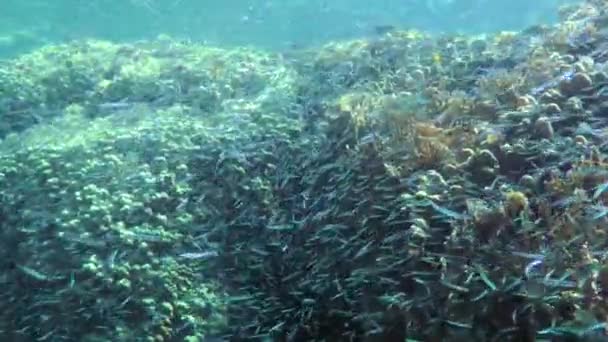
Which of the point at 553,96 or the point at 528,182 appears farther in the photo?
the point at 553,96

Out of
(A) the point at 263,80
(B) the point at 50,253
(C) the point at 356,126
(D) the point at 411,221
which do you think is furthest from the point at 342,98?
(B) the point at 50,253

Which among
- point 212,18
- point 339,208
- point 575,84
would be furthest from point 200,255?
point 212,18

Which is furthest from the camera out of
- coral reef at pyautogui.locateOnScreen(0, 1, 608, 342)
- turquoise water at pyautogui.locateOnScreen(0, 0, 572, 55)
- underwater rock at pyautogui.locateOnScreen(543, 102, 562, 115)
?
turquoise water at pyautogui.locateOnScreen(0, 0, 572, 55)

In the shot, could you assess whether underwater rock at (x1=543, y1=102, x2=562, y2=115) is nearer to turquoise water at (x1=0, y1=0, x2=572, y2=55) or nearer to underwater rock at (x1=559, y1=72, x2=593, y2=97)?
underwater rock at (x1=559, y1=72, x2=593, y2=97)

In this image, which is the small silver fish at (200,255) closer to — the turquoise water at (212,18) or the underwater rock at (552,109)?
the underwater rock at (552,109)

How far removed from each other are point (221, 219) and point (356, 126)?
1695mm

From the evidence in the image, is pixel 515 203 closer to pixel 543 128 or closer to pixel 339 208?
pixel 543 128

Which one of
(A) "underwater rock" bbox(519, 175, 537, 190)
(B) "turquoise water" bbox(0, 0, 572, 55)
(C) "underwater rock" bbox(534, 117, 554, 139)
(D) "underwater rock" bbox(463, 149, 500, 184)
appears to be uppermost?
(B) "turquoise water" bbox(0, 0, 572, 55)

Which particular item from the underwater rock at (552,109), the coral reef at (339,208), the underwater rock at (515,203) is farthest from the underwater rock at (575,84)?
the underwater rock at (515,203)

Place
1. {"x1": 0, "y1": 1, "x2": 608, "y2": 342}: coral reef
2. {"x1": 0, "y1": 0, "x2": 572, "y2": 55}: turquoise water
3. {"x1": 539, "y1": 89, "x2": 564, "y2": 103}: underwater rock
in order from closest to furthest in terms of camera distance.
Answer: {"x1": 0, "y1": 1, "x2": 608, "y2": 342}: coral reef, {"x1": 539, "y1": 89, "x2": 564, "y2": 103}: underwater rock, {"x1": 0, "y1": 0, "x2": 572, "y2": 55}: turquoise water

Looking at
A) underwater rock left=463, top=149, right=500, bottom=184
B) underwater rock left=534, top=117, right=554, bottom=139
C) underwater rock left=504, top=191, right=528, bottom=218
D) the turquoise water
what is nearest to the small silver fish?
underwater rock left=463, top=149, right=500, bottom=184

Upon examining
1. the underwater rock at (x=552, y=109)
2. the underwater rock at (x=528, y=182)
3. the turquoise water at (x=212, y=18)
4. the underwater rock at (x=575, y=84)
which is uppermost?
the turquoise water at (x=212, y=18)

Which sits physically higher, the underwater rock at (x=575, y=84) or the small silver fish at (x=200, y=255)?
the underwater rock at (x=575, y=84)

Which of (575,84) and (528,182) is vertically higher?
(575,84)
